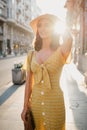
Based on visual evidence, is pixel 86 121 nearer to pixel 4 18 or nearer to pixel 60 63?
pixel 60 63

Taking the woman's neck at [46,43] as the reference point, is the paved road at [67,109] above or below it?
below

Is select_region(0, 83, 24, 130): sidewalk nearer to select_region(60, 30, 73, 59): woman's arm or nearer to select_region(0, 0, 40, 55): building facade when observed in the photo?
select_region(60, 30, 73, 59): woman's arm

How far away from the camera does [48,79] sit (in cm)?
289

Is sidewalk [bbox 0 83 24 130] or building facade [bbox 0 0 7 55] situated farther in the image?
building facade [bbox 0 0 7 55]

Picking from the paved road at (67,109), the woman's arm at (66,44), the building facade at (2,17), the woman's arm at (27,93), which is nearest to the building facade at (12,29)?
the building facade at (2,17)

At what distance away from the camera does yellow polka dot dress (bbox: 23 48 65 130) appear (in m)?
2.90

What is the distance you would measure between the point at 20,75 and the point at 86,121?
7.55 metres

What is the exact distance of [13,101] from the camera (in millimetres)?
8984

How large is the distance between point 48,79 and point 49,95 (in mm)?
162

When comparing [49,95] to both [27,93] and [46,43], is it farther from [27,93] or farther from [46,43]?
[46,43]

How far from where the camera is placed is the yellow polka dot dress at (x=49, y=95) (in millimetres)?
2903

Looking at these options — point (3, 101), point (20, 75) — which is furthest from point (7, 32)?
point (3, 101)

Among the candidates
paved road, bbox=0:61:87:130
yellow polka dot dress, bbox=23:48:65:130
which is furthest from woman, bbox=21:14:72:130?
paved road, bbox=0:61:87:130

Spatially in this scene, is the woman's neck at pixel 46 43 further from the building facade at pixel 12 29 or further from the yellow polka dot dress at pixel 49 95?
the building facade at pixel 12 29
